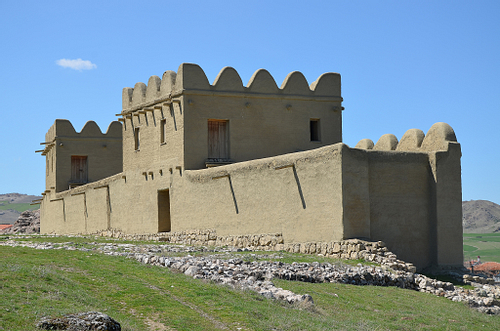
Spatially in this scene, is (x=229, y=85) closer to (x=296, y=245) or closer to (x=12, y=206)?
(x=296, y=245)

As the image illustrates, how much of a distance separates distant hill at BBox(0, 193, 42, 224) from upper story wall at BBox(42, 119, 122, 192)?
279ft

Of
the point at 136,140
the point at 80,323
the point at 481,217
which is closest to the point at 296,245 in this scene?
the point at 80,323

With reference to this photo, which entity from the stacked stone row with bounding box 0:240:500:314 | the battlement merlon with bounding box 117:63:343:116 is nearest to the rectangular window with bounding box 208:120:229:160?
the battlement merlon with bounding box 117:63:343:116

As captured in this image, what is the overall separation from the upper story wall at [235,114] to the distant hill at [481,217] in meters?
70.8

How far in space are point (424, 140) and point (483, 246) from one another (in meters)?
56.4

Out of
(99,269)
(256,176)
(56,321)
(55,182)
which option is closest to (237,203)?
(256,176)

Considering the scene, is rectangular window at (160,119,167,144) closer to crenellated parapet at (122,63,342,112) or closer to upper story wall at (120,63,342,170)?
upper story wall at (120,63,342,170)

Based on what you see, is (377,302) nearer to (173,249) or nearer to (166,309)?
(166,309)

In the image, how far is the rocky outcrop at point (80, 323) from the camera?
8125mm

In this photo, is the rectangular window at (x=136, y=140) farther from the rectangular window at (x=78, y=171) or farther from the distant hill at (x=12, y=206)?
the distant hill at (x=12, y=206)

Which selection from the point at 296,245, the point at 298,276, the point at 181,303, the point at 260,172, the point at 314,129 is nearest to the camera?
the point at 181,303

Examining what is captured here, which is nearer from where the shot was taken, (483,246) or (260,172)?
(260,172)

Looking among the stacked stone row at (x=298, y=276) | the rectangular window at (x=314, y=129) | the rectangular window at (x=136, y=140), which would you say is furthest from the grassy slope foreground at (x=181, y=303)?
the rectangular window at (x=136, y=140)

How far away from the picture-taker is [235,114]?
2600cm
